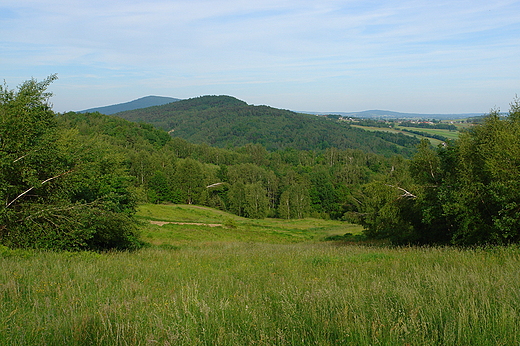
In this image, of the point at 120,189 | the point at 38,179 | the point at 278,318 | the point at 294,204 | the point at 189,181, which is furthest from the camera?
the point at 294,204

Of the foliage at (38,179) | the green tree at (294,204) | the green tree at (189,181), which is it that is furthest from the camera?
the green tree at (294,204)

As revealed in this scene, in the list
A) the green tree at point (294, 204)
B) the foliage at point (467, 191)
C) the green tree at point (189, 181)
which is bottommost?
the green tree at point (294, 204)

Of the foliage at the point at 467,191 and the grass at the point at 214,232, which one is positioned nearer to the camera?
the foliage at the point at 467,191

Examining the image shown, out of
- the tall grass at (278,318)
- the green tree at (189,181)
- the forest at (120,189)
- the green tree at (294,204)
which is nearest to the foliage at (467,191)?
the forest at (120,189)

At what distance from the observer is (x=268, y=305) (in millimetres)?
4625

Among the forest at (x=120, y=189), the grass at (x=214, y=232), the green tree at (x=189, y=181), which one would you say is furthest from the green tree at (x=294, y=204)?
the forest at (x=120, y=189)

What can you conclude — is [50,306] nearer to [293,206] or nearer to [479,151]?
[479,151]

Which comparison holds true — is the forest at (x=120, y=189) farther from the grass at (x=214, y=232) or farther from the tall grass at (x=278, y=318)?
the tall grass at (x=278, y=318)

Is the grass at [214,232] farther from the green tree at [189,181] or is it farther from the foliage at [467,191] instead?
the green tree at [189,181]

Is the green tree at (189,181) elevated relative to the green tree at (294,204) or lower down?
elevated

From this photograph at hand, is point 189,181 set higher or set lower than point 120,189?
lower

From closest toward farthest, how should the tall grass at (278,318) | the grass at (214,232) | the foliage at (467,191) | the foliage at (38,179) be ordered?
1. the tall grass at (278,318)
2. the foliage at (38,179)
3. the foliage at (467,191)
4. the grass at (214,232)

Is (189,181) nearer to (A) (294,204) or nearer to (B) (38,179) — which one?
(A) (294,204)

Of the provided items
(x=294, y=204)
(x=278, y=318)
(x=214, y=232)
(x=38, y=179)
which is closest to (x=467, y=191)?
(x=278, y=318)
